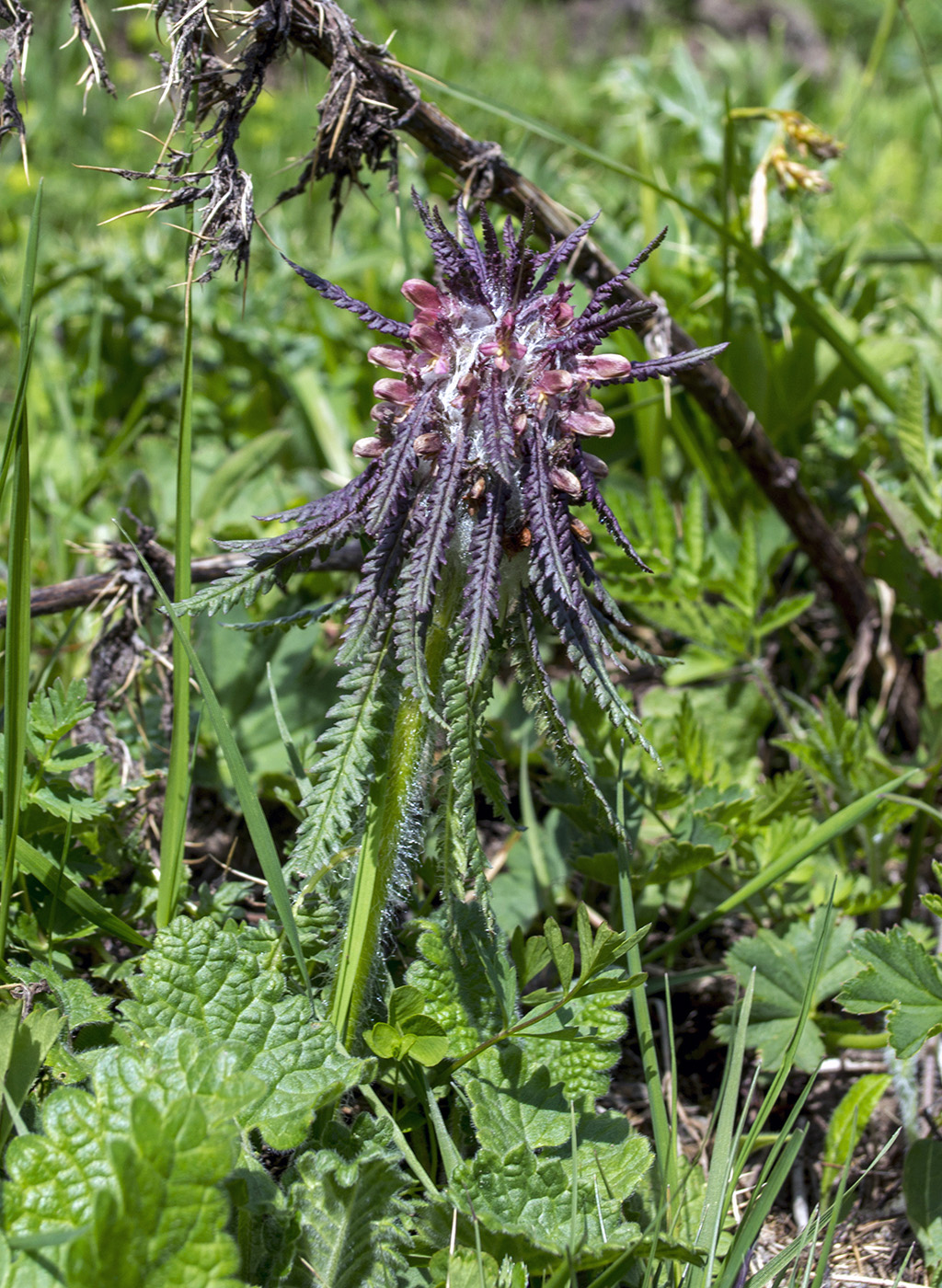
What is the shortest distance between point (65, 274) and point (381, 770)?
2.43m

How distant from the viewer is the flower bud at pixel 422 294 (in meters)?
1.50

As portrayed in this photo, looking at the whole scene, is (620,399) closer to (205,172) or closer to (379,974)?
(205,172)

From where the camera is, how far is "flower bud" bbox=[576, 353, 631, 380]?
59.9 inches

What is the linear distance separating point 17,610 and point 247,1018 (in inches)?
27.2

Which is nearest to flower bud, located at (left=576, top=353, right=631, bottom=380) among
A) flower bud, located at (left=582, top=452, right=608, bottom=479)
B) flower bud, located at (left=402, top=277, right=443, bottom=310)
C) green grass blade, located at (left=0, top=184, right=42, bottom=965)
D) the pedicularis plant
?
the pedicularis plant

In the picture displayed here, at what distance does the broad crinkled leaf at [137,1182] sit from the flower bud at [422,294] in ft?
3.44

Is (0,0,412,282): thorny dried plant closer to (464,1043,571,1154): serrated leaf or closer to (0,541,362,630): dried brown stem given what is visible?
(0,541,362,630): dried brown stem

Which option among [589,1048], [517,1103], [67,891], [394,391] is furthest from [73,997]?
[394,391]

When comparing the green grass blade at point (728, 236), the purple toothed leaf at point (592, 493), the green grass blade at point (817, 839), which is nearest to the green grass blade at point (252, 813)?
the purple toothed leaf at point (592, 493)

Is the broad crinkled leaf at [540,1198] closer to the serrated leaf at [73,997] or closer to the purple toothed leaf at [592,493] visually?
the serrated leaf at [73,997]

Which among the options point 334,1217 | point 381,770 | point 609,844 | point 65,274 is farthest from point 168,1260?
point 65,274

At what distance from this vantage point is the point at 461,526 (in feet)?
4.97

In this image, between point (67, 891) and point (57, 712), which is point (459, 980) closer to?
point (67, 891)

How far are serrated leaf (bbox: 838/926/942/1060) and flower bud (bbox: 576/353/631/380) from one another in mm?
1014
